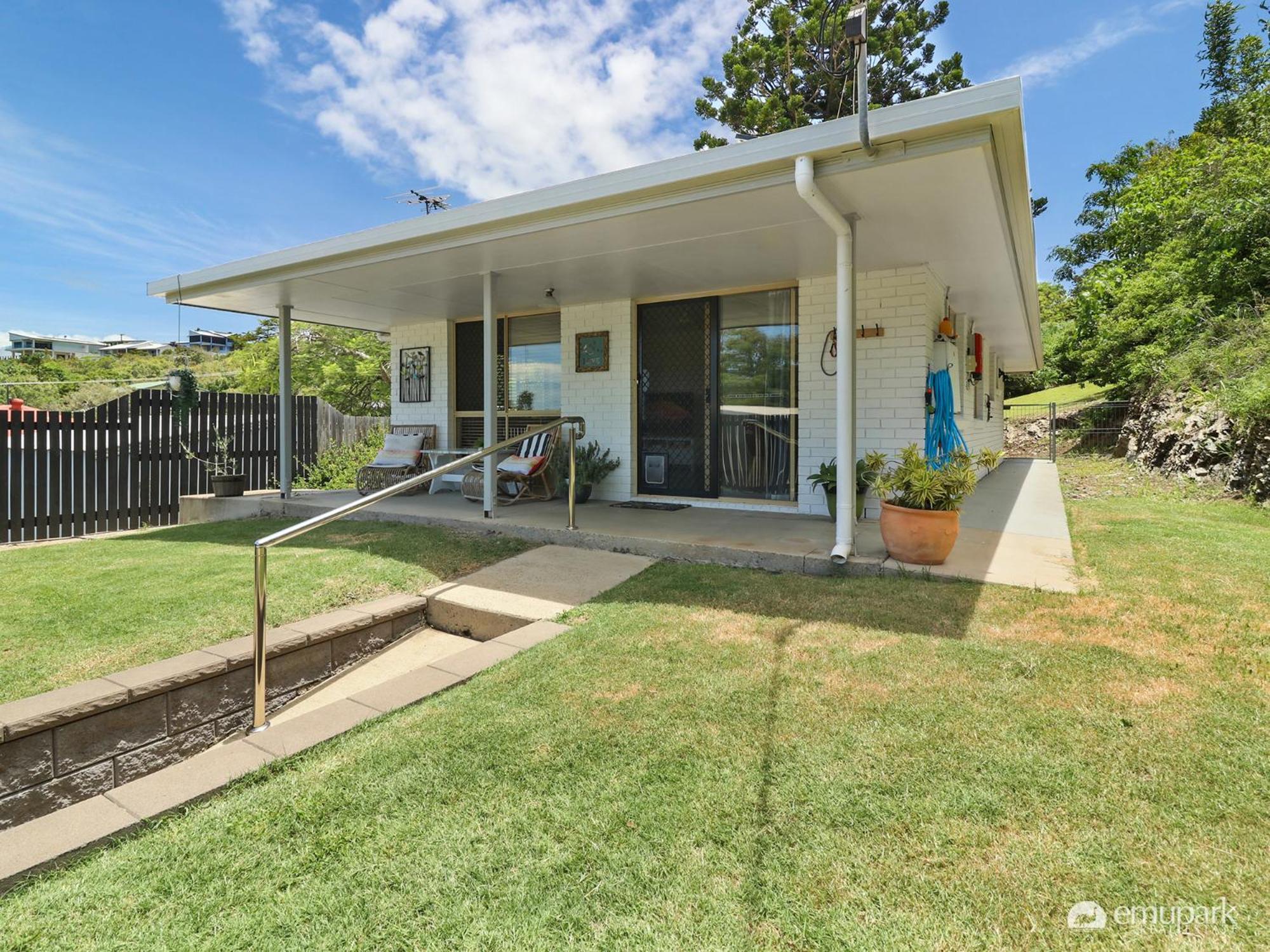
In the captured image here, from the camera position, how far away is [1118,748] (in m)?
1.86

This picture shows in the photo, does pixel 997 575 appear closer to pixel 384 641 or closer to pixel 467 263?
pixel 384 641

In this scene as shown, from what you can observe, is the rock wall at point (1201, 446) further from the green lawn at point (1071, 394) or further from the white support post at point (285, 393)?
the white support post at point (285, 393)

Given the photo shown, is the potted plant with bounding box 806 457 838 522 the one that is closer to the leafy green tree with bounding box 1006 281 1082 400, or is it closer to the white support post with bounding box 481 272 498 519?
the white support post with bounding box 481 272 498 519

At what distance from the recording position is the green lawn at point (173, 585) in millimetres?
2873

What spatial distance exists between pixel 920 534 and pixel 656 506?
2.96m

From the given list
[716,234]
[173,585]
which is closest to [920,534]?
[716,234]

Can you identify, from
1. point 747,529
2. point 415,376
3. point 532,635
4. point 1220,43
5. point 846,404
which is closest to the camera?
point 532,635

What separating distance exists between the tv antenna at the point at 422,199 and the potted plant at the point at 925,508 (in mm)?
7153

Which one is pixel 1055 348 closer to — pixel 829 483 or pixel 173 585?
pixel 829 483

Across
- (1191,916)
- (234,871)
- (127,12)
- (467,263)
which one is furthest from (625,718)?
(127,12)

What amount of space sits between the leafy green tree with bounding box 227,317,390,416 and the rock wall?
50.2ft

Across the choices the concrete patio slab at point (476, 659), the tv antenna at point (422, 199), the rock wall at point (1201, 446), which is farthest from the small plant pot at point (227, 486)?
the rock wall at point (1201, 446)

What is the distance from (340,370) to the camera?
50.3 feet

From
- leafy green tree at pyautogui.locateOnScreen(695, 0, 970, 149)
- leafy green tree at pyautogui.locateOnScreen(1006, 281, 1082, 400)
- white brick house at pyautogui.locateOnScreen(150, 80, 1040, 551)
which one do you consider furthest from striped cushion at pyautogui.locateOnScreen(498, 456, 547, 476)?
leafy green tree at pyautogui.locateOnScreen(1006, 281, 1082, 400)
